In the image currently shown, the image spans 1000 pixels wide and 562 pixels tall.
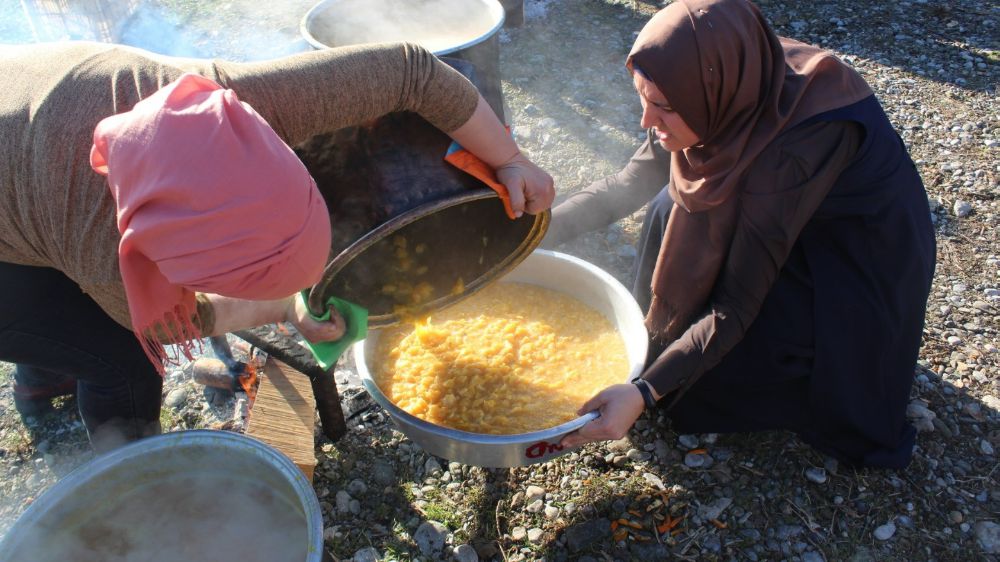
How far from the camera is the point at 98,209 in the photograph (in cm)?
153

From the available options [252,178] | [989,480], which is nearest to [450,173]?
[252,178]

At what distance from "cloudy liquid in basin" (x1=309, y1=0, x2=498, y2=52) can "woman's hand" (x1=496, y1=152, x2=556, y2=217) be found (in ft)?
6.38

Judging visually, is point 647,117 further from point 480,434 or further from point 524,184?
point 480,434

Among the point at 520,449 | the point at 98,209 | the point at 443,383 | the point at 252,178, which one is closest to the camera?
the point at 252,178

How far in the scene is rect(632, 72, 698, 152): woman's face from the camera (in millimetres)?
2262

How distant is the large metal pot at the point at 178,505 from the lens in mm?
1728

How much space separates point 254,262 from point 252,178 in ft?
0.56

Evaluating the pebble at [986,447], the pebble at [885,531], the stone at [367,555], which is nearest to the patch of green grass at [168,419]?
the stone at [367,555]

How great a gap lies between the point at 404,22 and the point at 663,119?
215cm

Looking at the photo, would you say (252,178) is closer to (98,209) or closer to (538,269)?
(98,209)

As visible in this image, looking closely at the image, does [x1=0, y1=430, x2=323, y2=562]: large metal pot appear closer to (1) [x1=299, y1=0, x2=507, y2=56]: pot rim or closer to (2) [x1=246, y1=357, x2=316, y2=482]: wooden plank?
(2) [x1=246, y1=357, x2=316, y2=482]: wooden plank

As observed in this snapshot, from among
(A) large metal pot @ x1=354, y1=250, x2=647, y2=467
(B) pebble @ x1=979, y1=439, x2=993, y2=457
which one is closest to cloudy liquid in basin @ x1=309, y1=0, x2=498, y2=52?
(A) large metal pot @ x1=354, y1=250, x2=647, y2=467

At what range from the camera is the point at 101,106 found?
155 centimetres

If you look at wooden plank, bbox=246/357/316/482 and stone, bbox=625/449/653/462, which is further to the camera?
stone, bbox=625/449/653/462
